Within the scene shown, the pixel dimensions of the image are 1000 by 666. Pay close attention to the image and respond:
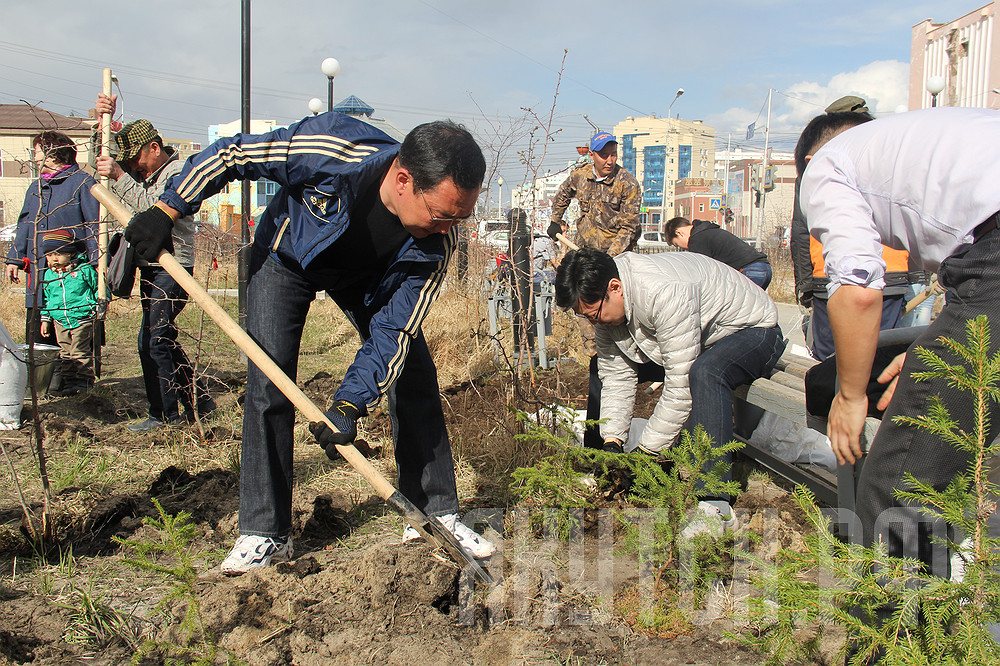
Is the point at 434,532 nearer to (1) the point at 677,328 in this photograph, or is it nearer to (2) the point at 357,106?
(1) the point at 677,328

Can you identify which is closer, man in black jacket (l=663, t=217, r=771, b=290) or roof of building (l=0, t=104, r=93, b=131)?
roof of building (l=0, t=104, r=93, b=131)


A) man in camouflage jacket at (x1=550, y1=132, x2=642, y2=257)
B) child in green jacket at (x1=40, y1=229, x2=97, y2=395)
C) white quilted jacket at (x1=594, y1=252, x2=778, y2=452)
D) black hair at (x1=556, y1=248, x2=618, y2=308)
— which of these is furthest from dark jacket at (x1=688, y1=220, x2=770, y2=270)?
child in green jacket at (x1=40, y1=229, x2=97, y2=395)

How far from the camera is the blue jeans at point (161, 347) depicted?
13.4 ft

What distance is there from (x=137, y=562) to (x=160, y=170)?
10.7 feet

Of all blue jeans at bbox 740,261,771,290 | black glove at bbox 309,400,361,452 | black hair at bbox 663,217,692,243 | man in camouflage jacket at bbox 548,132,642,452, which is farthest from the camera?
black hair at bbox 663,217,692,243

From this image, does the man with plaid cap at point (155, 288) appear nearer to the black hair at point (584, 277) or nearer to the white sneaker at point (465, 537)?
the white sneaker at point (465, 537)

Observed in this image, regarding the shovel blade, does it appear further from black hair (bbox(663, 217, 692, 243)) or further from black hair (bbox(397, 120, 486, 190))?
black hair (bbox(663, 217, 692, 243))

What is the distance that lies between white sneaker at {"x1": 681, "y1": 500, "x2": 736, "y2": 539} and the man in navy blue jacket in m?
0.81

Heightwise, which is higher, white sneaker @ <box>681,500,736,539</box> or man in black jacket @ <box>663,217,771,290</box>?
man in black jacket @ <box>663,217,771,290</box>

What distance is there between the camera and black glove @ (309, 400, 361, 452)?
7.21ft

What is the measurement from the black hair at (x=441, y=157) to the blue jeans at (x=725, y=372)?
142cm

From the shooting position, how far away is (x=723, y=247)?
18.0 feet

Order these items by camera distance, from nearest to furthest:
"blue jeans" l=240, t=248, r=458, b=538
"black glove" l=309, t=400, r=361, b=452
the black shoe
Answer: "black glove" l=309, t=400, r=361, b=452
"blue jeans" l=240, t=248, r=458, b=538
the black shoe

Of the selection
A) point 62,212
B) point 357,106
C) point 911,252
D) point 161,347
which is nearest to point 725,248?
point 911,252
